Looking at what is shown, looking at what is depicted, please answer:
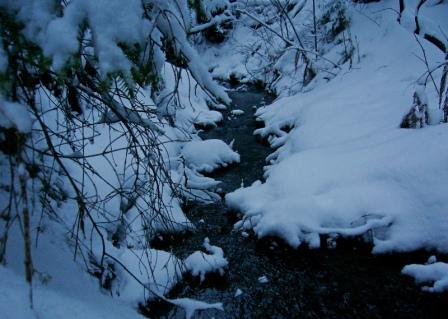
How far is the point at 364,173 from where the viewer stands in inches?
180

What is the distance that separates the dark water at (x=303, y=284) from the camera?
11.2 ft

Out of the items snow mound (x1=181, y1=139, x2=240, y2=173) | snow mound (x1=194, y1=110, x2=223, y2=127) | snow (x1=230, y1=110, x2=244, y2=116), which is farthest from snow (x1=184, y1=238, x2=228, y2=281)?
snow (x1=230, y1=110, x2=244, y2=116)

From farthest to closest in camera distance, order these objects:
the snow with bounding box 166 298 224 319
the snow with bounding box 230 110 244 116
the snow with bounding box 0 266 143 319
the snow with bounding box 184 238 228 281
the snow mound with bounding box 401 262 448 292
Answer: the snow with bounding box 230 110 244 116, the snow with bounding box 184 238 228 281, the snow mound with bounding box 401 262 448 292, the snow with bounding box 166 298 224 319, the snow with bounding box 0 266 143 319

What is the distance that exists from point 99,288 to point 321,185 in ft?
11.1

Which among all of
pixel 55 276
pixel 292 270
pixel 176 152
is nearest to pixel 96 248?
pixel 55 276

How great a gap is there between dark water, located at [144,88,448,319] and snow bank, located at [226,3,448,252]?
175 mm

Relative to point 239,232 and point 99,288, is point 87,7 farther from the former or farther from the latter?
point 239,232

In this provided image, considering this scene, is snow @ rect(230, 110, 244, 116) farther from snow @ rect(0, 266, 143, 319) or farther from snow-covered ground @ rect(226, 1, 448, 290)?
snow @ rect(0, 266, 143, 319)

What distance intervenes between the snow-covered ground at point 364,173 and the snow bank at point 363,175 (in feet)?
0.03

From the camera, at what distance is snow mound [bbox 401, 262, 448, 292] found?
133 inches

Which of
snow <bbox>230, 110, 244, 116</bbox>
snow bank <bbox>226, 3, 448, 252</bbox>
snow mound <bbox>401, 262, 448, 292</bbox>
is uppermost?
snow <bbox>230, 110, 244, 116</bbox>

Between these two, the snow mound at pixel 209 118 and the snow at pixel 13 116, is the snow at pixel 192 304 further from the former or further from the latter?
the snow mound at pixel 209 118

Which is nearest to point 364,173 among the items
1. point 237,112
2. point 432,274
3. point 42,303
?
point 432,274

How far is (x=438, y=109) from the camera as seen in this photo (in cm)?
498
